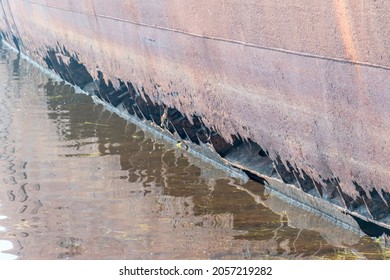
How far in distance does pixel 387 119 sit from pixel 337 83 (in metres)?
0.49

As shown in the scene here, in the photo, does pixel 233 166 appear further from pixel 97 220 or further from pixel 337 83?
pixel 337 83

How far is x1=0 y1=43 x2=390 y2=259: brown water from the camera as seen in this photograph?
18.0 ft

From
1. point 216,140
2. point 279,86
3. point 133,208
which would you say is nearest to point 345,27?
point 279,86

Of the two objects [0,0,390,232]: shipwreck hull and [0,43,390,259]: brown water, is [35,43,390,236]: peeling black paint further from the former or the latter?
[0,43,390,259]: brown water

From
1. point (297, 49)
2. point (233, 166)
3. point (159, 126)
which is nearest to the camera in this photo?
point (297, 49)

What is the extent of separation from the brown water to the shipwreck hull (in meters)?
0.23

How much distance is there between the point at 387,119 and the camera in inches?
190

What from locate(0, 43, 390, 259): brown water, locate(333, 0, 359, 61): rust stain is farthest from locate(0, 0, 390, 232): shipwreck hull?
locate(0, 43, 390, 259): brown water

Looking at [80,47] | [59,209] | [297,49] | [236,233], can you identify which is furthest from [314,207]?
[80,47]

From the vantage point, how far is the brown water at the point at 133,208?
5484mm

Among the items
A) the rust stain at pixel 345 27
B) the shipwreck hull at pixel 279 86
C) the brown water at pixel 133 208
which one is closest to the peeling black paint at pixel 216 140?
the shipwreck hull at pixel 279 86

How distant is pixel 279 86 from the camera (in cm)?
598

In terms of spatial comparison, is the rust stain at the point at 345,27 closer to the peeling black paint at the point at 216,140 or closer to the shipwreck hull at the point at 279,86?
the shipwreck hull at the point at 279,86

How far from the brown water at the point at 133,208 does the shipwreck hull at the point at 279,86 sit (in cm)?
23
